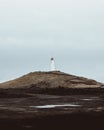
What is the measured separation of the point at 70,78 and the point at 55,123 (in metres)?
30.4

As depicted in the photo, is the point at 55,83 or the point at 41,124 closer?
the point at 41,124

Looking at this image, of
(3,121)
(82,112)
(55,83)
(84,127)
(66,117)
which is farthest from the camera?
(55,83)

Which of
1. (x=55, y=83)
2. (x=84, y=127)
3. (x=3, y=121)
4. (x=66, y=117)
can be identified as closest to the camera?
(x=84, y=127)

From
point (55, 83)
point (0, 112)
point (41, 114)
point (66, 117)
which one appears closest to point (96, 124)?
point (66, 117)

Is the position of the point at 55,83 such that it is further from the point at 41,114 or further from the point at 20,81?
the point at 41,114

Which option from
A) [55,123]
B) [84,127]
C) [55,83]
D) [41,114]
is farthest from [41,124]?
[55,83]

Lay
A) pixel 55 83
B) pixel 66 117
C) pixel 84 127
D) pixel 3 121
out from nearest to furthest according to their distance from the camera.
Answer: pixel 84 127, pixel 3 121, pixel 66 117, pixel 55 83

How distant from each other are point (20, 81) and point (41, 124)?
3267 cm

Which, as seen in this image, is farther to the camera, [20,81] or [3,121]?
[20,81]

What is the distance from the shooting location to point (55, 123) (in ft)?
40.2

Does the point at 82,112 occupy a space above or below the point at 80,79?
below

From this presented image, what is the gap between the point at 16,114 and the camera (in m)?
14.1

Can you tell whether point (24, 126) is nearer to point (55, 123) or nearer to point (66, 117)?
point (55, 123)

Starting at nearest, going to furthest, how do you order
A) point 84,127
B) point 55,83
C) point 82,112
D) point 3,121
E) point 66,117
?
1. point 84,127
2. point 3,121
3. point 66,117
4. point 82,112
5. point 55,83
